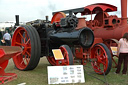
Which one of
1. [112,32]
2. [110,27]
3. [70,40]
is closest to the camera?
[70,40]

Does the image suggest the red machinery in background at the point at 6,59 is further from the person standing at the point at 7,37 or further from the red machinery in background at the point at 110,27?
the person standing at the point at 7,37

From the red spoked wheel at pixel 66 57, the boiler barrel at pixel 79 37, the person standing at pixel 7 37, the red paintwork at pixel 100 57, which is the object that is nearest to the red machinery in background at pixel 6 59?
the red spoked wheel at pixel 66 57

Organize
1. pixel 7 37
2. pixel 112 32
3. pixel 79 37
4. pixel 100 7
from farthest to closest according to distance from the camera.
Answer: pixel 7 37 < pixel 100 7 < pixel 112 32 < pixel 79 37

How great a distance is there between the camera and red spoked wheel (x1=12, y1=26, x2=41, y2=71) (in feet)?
14.6

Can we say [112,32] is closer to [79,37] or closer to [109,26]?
[109,26]

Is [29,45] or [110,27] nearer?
[29,45]

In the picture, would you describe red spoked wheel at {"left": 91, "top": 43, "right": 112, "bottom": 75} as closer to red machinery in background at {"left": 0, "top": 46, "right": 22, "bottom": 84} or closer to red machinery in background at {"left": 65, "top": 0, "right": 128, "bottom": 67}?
red machinery in background at {"left": 65, "top": 0, "right": 128, "bottom": 67}

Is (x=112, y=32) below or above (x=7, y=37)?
above

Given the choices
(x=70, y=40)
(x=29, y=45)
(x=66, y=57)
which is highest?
(x=70, y=40)

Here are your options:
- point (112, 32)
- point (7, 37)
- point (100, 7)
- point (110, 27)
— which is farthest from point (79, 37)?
point (7, 37)

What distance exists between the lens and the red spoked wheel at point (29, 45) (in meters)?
4.46

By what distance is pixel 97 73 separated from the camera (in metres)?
4.41

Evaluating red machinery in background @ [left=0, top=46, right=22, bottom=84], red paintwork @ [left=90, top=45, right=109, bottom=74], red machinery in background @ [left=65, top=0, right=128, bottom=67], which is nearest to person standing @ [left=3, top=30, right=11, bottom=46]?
red machinery in background @ [left=65, top=0, right=128, bottom=67]

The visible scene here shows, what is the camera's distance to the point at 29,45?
15.9 ft
